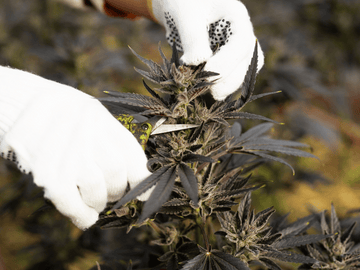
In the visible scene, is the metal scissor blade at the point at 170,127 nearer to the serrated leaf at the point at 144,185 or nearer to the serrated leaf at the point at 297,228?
the serrated leaf at the point at 144,185

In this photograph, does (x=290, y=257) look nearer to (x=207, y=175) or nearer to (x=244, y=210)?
(x=244, y=210)

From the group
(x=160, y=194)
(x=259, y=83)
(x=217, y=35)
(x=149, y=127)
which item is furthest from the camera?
(x=259, y=83)

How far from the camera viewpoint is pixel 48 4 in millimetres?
1977

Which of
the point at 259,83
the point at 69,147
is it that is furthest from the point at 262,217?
the point at 259,83

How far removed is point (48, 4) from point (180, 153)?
204 centimetres

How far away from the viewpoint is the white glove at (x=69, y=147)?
0.51 m

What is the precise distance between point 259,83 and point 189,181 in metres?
1.18

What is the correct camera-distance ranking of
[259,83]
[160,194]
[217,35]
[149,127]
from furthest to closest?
[259,83] < [217,35] < [149,127] < [160,194]

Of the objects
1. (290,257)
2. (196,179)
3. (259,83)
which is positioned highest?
(196,179)

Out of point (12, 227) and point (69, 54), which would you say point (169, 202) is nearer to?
point (69, 54)

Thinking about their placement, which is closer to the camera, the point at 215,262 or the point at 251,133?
the point at 215,262

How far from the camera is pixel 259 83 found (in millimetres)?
1511

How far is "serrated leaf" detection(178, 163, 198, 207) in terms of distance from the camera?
0.46 m

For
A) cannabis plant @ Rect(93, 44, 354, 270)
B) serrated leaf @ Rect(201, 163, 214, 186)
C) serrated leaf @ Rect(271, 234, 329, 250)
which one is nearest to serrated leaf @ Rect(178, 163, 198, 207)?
cannabis plant @ Rect(93, 44, 354, 270)
